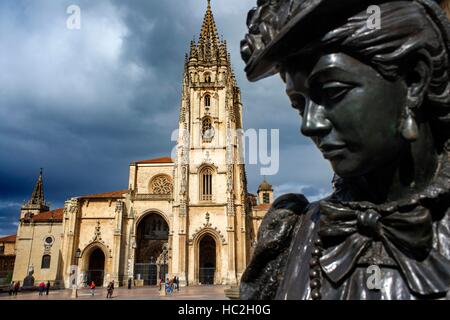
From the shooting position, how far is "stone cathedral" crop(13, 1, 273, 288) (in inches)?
1084

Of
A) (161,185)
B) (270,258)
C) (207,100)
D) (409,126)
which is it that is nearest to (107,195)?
(161,185)

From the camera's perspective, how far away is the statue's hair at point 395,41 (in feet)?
2.92

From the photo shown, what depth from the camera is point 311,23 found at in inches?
35.4

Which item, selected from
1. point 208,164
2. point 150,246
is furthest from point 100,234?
point 208,164

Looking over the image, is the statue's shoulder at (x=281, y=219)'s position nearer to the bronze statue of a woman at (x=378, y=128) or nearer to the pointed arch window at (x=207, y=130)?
the bronze statue of a woman at (x=378, y=128)

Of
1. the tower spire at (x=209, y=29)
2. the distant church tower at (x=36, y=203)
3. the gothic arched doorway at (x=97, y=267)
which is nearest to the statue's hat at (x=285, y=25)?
the gothic arched doorway at (x=97, y=267)

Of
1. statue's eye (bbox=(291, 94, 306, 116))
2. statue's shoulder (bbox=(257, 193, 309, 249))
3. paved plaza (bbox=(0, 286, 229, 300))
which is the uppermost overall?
statue's eye (bbox=(291, 94, 306, 116))

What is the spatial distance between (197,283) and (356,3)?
1088 inches

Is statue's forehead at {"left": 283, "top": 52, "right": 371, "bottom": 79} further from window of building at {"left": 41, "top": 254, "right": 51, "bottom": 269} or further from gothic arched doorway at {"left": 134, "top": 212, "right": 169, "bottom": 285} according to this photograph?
window of building at {"left": 41, "top": 254, "right": 51, "bottom": 269}

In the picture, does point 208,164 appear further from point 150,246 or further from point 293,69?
point 293,69

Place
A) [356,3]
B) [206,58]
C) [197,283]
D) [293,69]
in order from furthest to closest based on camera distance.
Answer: [206,58]
[197,283]
[293,69]
[356,3]

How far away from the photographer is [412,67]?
93cm

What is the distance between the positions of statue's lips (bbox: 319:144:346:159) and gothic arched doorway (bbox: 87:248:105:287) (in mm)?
32029

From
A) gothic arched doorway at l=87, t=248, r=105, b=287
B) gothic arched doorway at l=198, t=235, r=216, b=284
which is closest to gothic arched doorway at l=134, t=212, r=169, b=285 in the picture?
gothic arched doorway at l=87, t=248, r=105, b=287
